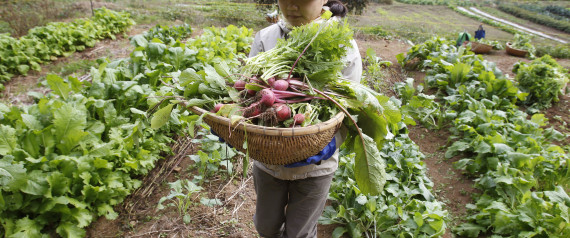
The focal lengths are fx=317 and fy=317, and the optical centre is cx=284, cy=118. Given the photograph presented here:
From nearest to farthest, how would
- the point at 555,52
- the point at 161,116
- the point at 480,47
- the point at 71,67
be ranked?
the point at 161,116 < the point at 71,67 < the point at 480,47 < the point at 555,52

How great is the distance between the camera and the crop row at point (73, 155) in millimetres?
2676

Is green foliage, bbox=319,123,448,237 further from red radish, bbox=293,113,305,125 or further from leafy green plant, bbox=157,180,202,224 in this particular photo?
red radish, bbox=293,113,305,125

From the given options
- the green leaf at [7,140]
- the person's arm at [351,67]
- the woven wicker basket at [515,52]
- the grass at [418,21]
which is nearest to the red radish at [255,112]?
the person's arm at [351,67]

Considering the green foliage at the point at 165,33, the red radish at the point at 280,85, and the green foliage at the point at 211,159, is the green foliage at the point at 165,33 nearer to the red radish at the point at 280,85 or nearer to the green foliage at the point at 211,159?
the green foliage at the point at 211,159

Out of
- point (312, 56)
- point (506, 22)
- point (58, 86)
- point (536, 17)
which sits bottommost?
point (506, 22)

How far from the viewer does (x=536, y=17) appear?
1689 cm

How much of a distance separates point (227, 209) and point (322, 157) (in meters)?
1.88

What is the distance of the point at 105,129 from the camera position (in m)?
3.56

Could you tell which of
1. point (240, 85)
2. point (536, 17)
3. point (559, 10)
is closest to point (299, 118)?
point (240, 85)

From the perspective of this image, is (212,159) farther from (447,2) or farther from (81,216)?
(447,2)

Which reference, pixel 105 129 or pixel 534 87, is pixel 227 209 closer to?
pixel 105 129

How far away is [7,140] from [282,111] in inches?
112

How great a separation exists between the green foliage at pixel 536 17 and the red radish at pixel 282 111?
18.8 meters

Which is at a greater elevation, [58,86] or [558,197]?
[58,86]
